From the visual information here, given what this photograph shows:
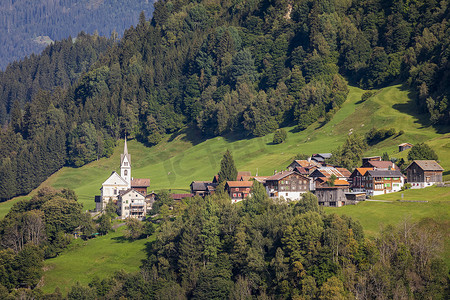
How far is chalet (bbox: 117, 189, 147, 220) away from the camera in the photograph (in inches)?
5231

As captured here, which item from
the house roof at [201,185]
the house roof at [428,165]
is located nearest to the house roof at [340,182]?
the house roof at [428,165]

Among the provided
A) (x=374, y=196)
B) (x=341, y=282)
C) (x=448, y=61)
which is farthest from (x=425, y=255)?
(x=448, y=61)

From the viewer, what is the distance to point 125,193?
13462cm

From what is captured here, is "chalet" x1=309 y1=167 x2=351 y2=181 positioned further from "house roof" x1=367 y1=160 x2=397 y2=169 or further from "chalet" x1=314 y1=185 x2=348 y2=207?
"house roof" x1=367 y1=160 x2=397 y2=169

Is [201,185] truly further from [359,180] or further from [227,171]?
[359,180]

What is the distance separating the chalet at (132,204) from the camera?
13288 cm

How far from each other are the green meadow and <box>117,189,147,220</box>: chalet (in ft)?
34.9

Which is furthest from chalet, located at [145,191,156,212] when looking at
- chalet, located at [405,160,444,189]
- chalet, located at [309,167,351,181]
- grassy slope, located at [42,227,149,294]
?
chalet, located at [405,160,444,189]

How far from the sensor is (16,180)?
183 m

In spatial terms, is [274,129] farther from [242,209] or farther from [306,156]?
[242,209]

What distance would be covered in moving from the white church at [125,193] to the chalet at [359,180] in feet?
141

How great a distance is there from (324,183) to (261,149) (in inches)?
2339

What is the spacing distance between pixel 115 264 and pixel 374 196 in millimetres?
44477

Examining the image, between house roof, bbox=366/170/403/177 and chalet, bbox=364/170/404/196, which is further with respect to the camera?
chalet, bbox=364/170/404/196
